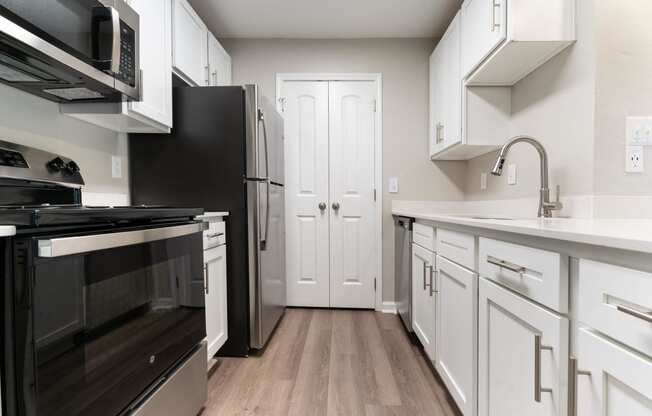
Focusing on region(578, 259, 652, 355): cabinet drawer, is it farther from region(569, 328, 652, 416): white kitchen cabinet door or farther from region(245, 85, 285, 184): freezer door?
region(245, 85, 285, 184): freezer door

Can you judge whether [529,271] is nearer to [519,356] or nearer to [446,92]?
[519,356]

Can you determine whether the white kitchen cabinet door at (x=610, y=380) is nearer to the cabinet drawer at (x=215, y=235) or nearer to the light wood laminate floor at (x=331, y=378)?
the light wood laminate floor at (x=331, y=378)

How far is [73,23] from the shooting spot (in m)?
1.10

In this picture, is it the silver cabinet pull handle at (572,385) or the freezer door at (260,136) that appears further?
the freezer door at (260,136)

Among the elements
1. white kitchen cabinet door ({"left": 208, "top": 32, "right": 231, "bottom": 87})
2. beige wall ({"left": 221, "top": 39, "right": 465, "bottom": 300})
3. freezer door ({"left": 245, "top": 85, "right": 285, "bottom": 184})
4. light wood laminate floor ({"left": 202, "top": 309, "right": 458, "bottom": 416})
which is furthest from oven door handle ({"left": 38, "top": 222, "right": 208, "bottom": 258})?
beige wall ({"left": 221, "top": 39, "right": 465, "bottom": 300})

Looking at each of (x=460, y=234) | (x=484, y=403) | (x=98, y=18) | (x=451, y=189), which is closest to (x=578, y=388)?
(x=484, y=403)

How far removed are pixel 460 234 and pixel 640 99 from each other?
874mm

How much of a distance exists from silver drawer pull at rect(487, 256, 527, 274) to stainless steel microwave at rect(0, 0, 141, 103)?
1507 millimetres

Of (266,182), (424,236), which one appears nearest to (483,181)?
(424,236)

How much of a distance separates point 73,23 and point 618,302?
1670mm

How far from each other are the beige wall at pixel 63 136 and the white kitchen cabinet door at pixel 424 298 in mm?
1785

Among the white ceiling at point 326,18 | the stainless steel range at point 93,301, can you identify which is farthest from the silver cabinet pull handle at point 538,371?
the white ceiling at point 326,18

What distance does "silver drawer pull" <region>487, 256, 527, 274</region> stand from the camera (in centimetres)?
93

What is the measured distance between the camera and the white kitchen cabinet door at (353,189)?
2.94 meters
